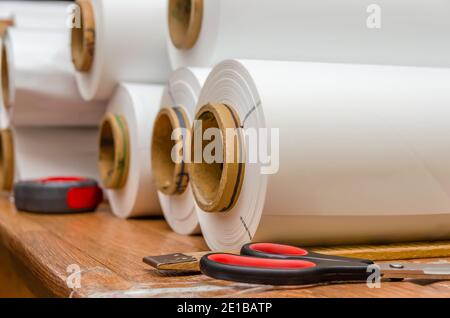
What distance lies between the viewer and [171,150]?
1.13m

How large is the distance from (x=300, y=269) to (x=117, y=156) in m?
0.70

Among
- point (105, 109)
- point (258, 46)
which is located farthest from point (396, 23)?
point (105, 109)

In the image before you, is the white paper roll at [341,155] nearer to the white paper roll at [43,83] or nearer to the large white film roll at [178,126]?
the large white film roll at [178,126]

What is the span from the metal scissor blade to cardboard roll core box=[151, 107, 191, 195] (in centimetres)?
39

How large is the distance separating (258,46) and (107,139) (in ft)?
1.90

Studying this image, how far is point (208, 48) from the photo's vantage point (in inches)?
41.1

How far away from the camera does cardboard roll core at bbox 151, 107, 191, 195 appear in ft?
3.40

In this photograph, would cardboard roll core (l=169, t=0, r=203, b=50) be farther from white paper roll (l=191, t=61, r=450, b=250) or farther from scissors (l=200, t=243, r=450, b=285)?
scissors (l=200, t=243, r=450, b=285)

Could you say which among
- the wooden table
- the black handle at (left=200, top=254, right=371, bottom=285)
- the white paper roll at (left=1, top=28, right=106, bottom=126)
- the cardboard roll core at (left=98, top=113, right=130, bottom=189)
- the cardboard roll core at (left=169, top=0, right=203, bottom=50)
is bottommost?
the wooden table

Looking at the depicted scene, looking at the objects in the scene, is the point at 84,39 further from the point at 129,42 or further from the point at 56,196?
the point at 56,196

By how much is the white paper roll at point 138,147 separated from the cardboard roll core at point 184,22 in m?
→ 0.15

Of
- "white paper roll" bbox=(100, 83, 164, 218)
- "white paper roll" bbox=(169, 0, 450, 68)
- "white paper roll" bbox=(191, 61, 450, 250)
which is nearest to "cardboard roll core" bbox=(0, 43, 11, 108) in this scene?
"white paper roll" bbox=(100, 83, 164, 218)

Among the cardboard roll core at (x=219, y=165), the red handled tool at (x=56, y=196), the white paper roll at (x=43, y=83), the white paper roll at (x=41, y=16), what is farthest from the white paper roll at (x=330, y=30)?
the white paper roll at (x=41, y=16)

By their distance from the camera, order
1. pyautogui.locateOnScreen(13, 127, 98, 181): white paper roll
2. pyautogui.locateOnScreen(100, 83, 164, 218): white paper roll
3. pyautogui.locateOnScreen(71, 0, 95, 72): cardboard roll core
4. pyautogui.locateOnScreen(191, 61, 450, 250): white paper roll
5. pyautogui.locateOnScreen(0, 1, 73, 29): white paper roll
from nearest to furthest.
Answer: pyautogui.locateOnScreen(191, 61, 450, 250): white paper roll
pyautogui.locateOnScreen(100, 83, 164, 218): white paper roll
pyautogui.locateOnScreen(71, 0, 95, 72): cardboard roll core
pyautogui.locateOnScreen(13, 127, 98, 181): white paper roll
pyautogui.locateOnScreen(0, 1, 73, 29): white paper roll
